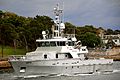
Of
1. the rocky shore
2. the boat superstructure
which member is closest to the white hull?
the boat superstructure

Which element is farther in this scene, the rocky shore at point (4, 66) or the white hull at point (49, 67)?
the rocky shore at point (4, 66)

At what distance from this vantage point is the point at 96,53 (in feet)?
433

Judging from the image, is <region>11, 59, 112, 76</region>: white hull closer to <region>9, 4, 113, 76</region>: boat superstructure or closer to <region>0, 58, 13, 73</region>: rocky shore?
<region>9, 4, 113, 76</region>: boat superstructure

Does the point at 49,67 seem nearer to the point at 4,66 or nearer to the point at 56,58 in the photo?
the point at 56,58

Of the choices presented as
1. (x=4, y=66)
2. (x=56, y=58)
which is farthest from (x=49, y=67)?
(x=4, y=66)

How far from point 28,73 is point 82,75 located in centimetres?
908

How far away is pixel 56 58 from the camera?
63500 millimetres

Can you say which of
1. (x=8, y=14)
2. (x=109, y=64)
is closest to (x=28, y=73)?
(x=109, y=64)

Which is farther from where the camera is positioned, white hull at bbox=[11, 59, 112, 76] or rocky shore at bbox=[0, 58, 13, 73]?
rocky shore at bbox=[0, 58, 13, 73]

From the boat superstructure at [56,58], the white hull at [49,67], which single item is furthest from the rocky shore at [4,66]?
the white hull at [49,67]

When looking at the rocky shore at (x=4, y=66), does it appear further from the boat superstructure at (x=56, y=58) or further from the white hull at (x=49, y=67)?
the white hull at (x=49, y=67)

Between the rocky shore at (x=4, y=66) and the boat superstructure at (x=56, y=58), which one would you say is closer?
the boat superstructure at (x=56, y=58)

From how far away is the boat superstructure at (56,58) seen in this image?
2457 inches

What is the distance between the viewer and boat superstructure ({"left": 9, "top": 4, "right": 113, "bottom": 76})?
62.4 metres
